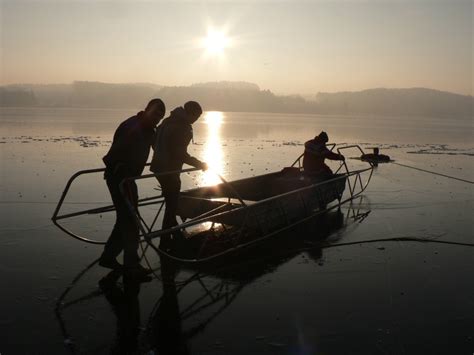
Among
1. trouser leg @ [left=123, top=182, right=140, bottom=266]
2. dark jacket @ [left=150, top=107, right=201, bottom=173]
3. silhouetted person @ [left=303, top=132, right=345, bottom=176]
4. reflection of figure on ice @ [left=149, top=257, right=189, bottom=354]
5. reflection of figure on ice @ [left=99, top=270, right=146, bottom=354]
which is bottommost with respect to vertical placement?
reflection of figure on ice @ [left=149, top=257, right=189, bottom=354]

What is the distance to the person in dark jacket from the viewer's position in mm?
5047

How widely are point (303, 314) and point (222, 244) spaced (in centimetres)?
241

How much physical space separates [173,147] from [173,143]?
0.19ft

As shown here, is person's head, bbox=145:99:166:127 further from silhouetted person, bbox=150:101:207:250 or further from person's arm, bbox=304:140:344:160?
person's arm, bbox=304:140:344:160

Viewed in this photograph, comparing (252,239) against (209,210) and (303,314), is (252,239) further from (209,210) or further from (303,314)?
(303,314)

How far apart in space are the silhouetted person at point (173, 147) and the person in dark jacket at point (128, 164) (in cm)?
81

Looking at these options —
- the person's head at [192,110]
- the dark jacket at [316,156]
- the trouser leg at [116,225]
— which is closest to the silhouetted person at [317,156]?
the dark jacket at [316,156]

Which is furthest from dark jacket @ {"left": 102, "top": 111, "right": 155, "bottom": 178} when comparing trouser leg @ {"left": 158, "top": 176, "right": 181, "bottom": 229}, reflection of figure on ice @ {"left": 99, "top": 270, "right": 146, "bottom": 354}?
reflection of figure on ice @ {"left": 99, "top": 270, "right": 146, "bottom": 354}

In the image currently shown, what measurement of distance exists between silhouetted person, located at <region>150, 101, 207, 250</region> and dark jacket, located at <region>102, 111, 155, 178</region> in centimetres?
86

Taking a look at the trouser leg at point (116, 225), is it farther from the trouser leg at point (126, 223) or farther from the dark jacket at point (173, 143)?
the dark jacket at point (173, 143)

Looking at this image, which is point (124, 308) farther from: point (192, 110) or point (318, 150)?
point (318, 150)

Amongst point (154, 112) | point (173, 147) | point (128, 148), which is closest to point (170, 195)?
point (173, 147)

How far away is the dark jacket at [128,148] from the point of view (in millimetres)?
5035

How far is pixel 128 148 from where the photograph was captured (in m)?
5.06
